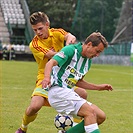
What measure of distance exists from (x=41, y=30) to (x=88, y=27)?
36620 mm

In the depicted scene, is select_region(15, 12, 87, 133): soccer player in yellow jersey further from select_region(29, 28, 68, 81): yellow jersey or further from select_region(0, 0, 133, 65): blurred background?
select_region(0, 0, 133, 65): blurred background

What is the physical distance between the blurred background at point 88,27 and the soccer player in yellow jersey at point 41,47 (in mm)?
29524

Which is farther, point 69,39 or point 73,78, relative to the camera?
point 69,39

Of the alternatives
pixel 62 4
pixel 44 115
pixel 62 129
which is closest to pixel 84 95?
pixel 62 129

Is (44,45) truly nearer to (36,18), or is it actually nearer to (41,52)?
(41,52)

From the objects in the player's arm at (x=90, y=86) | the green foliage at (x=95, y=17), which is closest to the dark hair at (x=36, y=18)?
the player's arm at (x=90, y=86)

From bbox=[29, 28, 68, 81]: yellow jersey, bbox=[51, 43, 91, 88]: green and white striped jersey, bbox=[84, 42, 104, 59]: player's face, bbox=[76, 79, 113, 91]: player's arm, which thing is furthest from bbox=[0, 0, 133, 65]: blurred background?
bbox=[84, 42, 104, 59]: player's face

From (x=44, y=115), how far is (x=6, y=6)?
156 ft

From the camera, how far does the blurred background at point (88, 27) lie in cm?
4091

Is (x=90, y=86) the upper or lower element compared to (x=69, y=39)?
lower

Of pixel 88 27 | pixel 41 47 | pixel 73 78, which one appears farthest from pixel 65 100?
pixel 88 27

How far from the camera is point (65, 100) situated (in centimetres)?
514

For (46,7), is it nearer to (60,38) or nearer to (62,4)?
(62,4)

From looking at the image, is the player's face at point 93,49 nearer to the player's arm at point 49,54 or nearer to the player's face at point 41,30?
the player's arm at point 49,54
